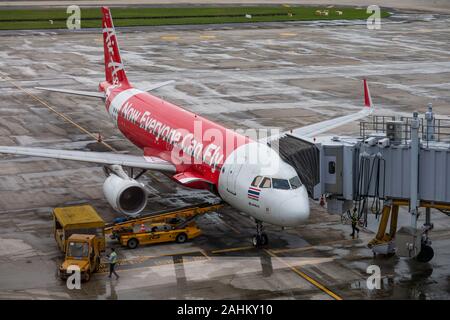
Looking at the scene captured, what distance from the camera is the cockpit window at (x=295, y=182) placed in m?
34.5

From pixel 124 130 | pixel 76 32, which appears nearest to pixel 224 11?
pixel 76 32

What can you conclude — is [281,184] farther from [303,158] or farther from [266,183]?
[303,158]

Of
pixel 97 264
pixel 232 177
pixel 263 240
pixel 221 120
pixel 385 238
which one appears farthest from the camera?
pixel 221 120

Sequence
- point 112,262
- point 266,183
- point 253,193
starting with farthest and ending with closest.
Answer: point 253,193, point 266,183, point 112,262

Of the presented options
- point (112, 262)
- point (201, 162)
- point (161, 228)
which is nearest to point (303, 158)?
point (201, 162)

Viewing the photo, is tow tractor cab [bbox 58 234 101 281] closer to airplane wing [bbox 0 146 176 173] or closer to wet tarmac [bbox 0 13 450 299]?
wet tarmac [bbox 0 13 450 299]

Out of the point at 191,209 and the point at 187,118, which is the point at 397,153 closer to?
the point at 191,209

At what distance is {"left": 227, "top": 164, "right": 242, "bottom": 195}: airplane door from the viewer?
1411 inches

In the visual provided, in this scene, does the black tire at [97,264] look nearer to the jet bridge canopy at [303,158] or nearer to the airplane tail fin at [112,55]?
the jet bridge canopy at [303,158]

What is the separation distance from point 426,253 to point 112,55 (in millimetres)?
26180

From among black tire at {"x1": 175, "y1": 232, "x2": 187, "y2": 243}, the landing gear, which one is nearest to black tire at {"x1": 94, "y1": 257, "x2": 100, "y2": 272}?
black tire at {"x1": 175, "y1": 232, "x2": 187, "y2": 243}

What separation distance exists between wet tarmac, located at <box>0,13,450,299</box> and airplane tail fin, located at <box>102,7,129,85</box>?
5.22 meters

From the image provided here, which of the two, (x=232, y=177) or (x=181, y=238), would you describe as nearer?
(x=232, y=177)

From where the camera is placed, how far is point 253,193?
34.8 metres
